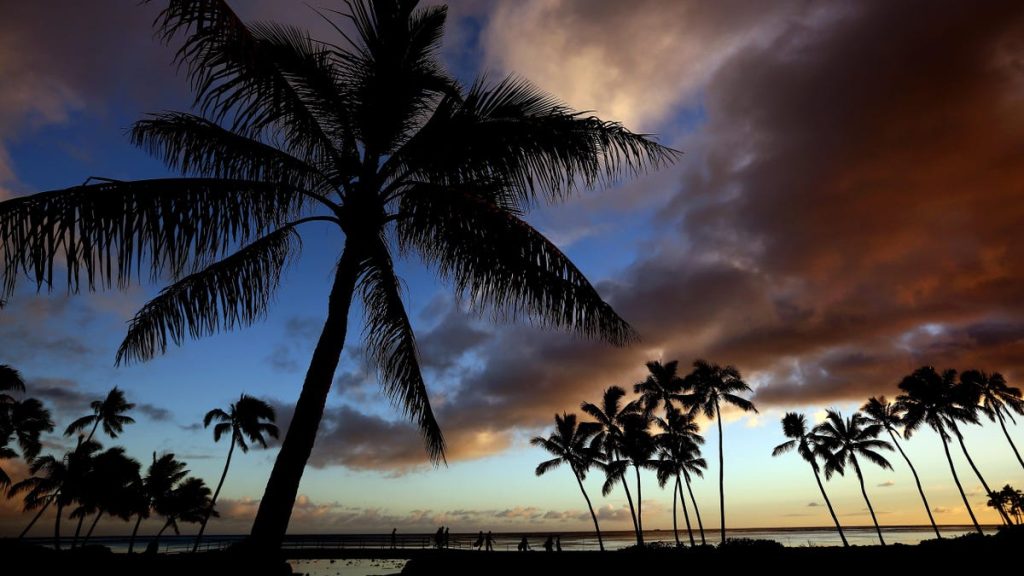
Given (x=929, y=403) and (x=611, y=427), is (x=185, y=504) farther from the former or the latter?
(x=929, y=403)

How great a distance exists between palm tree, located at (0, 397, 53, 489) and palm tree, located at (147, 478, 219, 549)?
1120cm

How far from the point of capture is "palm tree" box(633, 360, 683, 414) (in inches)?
1490

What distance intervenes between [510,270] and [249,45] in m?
2.80

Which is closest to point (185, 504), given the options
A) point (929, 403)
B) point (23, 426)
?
point (23, 426)

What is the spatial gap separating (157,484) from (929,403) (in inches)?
2404

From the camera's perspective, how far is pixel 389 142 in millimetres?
5574

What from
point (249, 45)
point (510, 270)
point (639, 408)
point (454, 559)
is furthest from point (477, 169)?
point (639, 408)

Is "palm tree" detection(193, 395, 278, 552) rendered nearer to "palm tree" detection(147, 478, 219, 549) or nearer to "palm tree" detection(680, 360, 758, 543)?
"palm tree" detection(147, 478, 219, 549)

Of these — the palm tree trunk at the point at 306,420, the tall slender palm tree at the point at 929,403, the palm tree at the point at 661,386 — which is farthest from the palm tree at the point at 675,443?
the palm tree trunk at the point at 306,420

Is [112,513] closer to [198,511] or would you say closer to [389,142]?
[198,511]

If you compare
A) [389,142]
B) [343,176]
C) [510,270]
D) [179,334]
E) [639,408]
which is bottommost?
[179,334]

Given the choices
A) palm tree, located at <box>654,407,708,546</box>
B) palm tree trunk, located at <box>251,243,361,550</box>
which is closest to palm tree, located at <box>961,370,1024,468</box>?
palm tree, located at <box>654,407,708,546</box>

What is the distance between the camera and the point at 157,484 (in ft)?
132

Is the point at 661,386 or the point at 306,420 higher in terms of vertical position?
the point at 661,386
